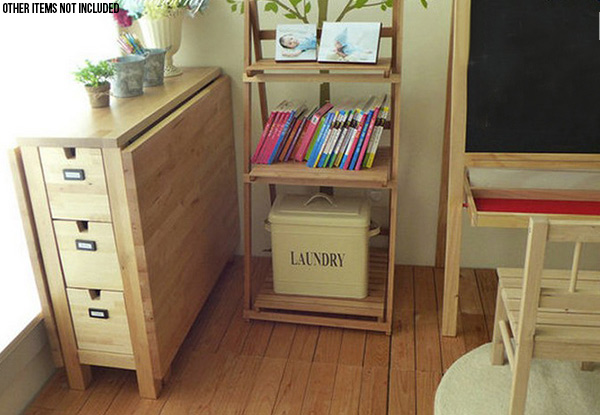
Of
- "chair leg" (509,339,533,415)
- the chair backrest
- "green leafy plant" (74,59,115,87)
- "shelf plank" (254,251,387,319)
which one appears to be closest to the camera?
the chair backrest

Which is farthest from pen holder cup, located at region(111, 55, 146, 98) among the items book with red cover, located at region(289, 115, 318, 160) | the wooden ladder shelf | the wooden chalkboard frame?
the wooden chalkboard frame

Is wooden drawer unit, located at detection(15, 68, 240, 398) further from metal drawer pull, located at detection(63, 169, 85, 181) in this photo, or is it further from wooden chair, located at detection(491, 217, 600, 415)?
wooden chair, located at detection(491, 217, 600, 415)

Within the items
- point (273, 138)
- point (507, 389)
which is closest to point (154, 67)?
point (273, 138)

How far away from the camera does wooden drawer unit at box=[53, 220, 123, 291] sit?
1.84 meters

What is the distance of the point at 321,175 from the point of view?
2.19 m

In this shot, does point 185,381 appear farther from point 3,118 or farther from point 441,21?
point 441,21

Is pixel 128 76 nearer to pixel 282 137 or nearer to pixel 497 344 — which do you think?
pixel 282 137

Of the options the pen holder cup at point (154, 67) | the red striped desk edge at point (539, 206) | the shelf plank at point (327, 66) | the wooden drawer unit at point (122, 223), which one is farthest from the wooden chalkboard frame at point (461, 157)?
the pen holder cup at point (154, 67)

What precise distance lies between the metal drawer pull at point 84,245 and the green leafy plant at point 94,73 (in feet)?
1.69

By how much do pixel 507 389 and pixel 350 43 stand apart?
128 centimetres

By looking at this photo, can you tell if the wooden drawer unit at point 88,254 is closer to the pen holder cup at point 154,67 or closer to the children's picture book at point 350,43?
the pen holder cup at point 154,67

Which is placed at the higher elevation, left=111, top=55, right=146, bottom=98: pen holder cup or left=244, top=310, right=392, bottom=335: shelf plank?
left=111, top=55, right=146, bottom=98: pen holder cup

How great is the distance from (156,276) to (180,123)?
527mm

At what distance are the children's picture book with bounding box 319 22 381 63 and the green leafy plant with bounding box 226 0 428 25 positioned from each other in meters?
0.15
